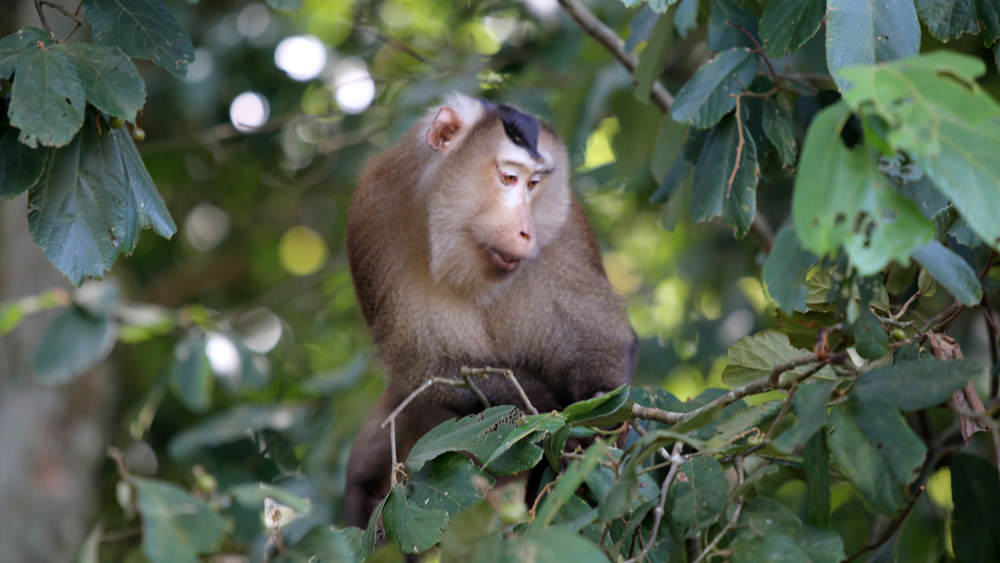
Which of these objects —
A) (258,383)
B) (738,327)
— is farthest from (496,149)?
(738,327)

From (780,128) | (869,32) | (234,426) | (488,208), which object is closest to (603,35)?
(488,208)

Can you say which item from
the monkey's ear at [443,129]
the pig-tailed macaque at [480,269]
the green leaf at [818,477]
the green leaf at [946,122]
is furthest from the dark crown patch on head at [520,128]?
the green leaf at [946,122]

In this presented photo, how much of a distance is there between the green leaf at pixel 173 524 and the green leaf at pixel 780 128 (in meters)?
1.96

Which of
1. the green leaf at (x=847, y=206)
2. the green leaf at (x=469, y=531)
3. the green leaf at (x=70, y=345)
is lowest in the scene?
the green leaf at (x=70, y=345)

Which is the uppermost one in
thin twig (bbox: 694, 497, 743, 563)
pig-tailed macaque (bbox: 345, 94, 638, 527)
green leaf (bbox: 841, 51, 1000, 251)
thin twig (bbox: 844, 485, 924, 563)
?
green leaf (bbox: 841, 51, 1000, 251)

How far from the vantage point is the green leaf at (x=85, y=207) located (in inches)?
84.0

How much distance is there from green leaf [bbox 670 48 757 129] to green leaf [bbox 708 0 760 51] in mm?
244

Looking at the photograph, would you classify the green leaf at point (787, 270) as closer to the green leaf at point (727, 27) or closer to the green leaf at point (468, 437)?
the green leaf at point (468, 437)

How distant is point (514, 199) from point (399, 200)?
50 cm

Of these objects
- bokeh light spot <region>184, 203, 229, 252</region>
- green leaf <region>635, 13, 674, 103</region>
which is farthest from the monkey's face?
bokeh light spot <region>184, 203, 229, 252</region>

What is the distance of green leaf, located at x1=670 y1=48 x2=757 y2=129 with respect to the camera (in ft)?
8.34

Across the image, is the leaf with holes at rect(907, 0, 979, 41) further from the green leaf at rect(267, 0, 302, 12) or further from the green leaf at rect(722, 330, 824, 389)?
the green leaf at rect(267, 0, 302, 12)

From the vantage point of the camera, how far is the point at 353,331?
7102mm

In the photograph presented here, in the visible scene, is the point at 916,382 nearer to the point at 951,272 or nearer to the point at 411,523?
the point at 951,272
